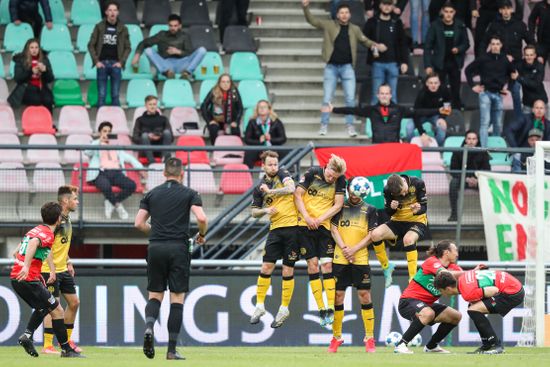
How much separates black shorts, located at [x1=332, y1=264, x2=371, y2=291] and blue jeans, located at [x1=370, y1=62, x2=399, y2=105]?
7452 mm

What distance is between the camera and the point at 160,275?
14656mm

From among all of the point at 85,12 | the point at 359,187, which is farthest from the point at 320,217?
the point at 85,12

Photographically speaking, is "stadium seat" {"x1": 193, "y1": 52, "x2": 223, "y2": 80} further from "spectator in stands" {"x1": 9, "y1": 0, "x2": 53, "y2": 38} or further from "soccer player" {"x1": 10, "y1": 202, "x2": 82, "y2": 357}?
"soccer player" {"x1": 10, "y1": 202, "x2": 82, "y2": 357}

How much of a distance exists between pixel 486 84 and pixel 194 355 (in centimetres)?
984

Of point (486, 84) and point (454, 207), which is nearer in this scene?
point (454, 207)

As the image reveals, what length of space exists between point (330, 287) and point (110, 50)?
7.50m

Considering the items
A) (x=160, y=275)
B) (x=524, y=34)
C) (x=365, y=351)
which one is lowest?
(x=365, y=351)

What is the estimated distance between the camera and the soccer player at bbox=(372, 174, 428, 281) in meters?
17.9

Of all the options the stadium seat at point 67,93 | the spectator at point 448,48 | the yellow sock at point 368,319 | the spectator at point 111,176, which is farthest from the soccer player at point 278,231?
the spectator at point 448,48

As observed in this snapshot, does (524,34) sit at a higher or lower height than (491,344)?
higher

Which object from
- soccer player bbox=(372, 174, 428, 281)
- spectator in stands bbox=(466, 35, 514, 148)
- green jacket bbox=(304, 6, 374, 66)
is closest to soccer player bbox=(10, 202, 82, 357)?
soccer player bbox=(372, 174, 428, 281)

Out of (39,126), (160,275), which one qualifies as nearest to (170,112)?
(39,126)

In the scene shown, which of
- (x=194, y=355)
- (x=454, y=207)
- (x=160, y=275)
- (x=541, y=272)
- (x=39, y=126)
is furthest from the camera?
(x=39, y=126)

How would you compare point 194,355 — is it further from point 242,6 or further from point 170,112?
point 242,6
